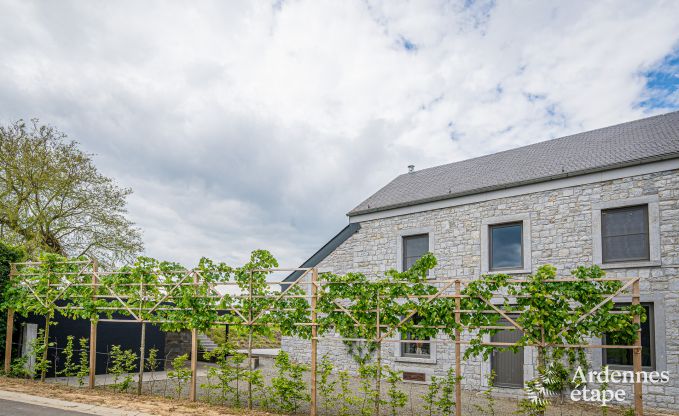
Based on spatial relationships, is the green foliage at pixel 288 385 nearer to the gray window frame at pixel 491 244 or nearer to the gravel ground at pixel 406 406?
the gravel ground at pixel 406 406

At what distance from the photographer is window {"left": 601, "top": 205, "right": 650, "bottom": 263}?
11.5 meters

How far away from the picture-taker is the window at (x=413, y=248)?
15.2 meters

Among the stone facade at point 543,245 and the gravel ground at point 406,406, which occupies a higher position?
the stone facade at point 543,245

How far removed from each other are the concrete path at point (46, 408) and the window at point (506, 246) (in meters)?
9.14

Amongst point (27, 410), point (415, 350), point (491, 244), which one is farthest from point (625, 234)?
point (27, 410)

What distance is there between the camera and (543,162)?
14.1 metres

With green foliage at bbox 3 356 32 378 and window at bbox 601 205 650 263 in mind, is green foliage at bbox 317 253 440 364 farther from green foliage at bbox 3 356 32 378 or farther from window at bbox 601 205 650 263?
green foliage at bbox 3 356 32 378

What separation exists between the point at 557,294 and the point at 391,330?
271 cm

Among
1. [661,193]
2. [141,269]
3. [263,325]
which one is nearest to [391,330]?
[263,325]

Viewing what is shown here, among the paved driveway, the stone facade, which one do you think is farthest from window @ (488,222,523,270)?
the paved driveway

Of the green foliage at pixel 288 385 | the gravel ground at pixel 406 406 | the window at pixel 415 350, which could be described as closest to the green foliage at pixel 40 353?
the gravel ground at pixel 406 406

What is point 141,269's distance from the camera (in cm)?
1106

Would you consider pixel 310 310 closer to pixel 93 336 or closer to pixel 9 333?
pixel 93 336

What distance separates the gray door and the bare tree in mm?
16750
